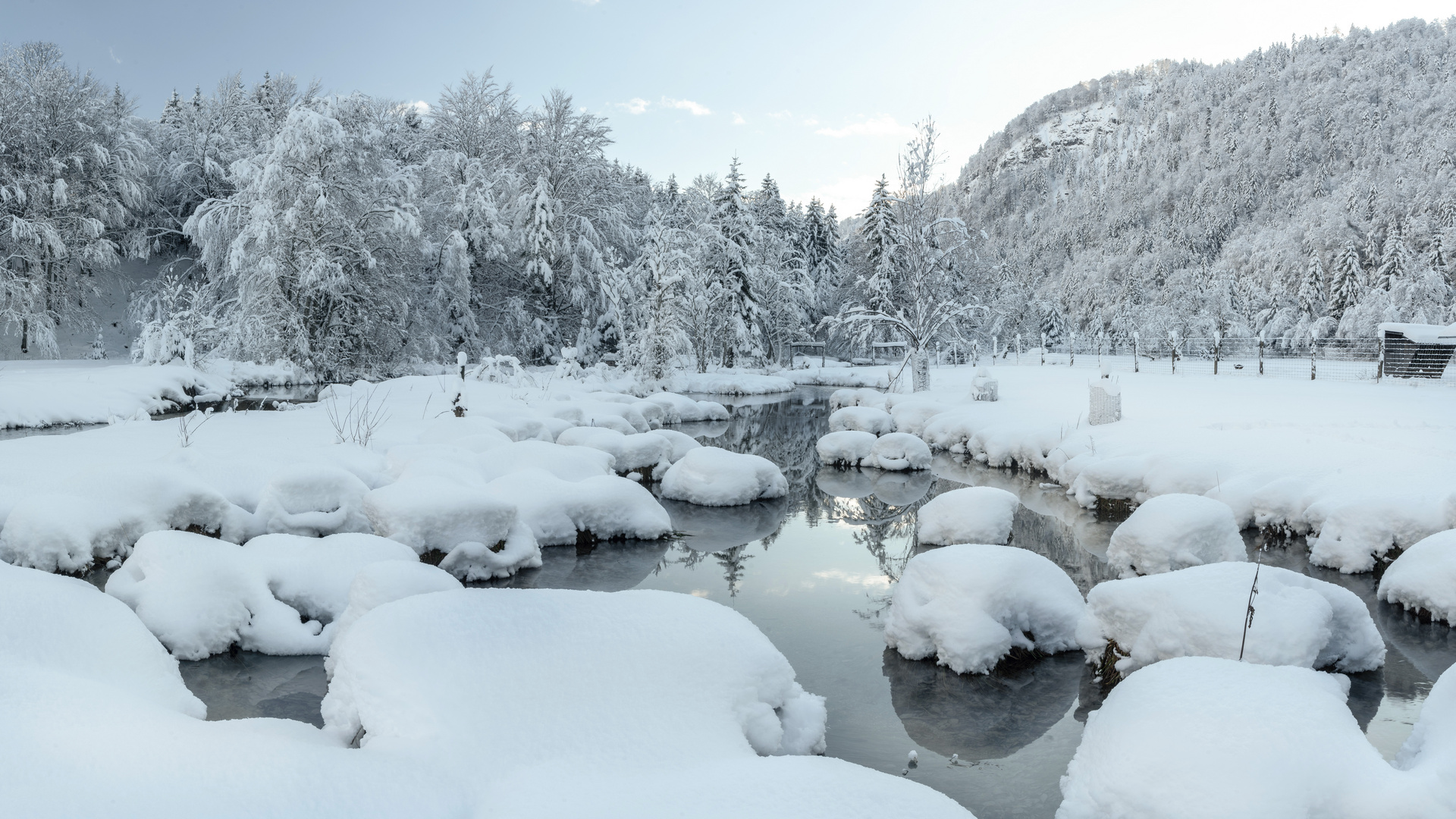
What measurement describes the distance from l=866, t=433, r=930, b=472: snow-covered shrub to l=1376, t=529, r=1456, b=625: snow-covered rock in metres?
7.41

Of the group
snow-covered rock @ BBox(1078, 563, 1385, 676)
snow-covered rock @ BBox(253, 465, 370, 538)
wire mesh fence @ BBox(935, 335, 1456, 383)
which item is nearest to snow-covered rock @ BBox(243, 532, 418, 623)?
snow-covered rock @ BBox(253, 465, 370, 538)

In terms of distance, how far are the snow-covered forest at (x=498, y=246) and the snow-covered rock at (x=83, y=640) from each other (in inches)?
775

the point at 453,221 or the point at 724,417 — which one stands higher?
the point at 453,221

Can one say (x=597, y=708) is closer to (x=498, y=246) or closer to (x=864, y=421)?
(x=864, y=421)

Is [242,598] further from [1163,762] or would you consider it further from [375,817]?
[1163,762]

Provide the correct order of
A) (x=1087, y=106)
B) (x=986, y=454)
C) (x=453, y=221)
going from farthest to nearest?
(x=1087, y=106), (x=453, y=221), (x=986, y=454)

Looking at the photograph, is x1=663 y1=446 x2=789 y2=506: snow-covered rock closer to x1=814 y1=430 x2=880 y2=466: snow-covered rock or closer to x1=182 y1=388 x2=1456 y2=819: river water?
x1=182 y1=388 x2=1456 y2=819: river water

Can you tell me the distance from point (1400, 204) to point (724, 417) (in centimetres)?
5431

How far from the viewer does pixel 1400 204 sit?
2028 inches

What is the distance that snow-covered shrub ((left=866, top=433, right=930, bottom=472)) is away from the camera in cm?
1372

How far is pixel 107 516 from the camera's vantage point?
7.18 meters

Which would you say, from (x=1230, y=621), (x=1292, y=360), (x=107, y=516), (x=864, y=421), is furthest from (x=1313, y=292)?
(x=107, y=516)

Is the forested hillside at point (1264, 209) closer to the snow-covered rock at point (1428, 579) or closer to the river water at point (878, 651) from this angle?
the river water at point (878, 651)

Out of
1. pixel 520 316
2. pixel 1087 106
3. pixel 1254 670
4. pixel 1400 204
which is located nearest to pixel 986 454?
pixel 1254 670
